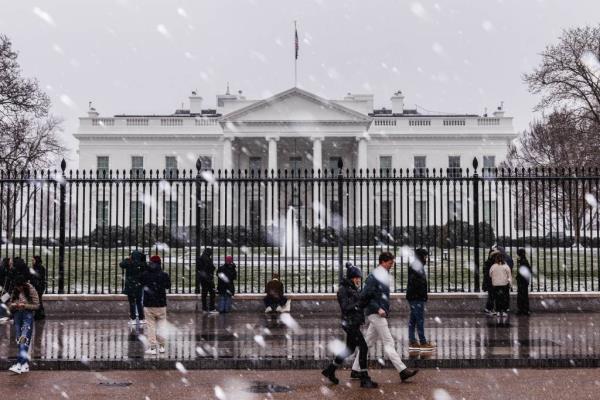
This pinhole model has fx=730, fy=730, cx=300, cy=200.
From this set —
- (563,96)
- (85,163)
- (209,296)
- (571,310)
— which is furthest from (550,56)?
(85,163)

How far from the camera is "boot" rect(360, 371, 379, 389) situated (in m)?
7.82

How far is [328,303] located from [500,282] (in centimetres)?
345

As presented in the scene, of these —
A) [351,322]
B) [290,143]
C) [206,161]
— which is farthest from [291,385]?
[290,143]

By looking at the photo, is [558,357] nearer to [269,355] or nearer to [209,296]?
[269,355]

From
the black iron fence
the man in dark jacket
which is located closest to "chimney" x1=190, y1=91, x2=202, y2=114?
the black iron fence

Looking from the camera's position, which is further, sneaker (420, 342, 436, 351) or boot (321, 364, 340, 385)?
sneaker (420, 342, 436, 351)

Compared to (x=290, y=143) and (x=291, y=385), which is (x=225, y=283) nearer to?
(x=291, y=385)

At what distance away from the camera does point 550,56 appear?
2797 centimetres

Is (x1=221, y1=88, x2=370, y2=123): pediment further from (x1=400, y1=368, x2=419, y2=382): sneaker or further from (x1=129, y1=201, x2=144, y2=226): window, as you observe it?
(x1=400, y1=368, x2=419, y2=382): sneaker

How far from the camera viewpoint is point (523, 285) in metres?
14.3

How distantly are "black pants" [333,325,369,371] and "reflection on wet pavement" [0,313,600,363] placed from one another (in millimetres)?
1257

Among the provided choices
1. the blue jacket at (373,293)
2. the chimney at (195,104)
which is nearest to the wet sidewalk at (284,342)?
the blue jacket at (373,293)

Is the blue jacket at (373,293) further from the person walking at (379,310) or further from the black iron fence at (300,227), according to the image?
the black iron fence at (300,227)

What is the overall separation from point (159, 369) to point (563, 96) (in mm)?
23172
